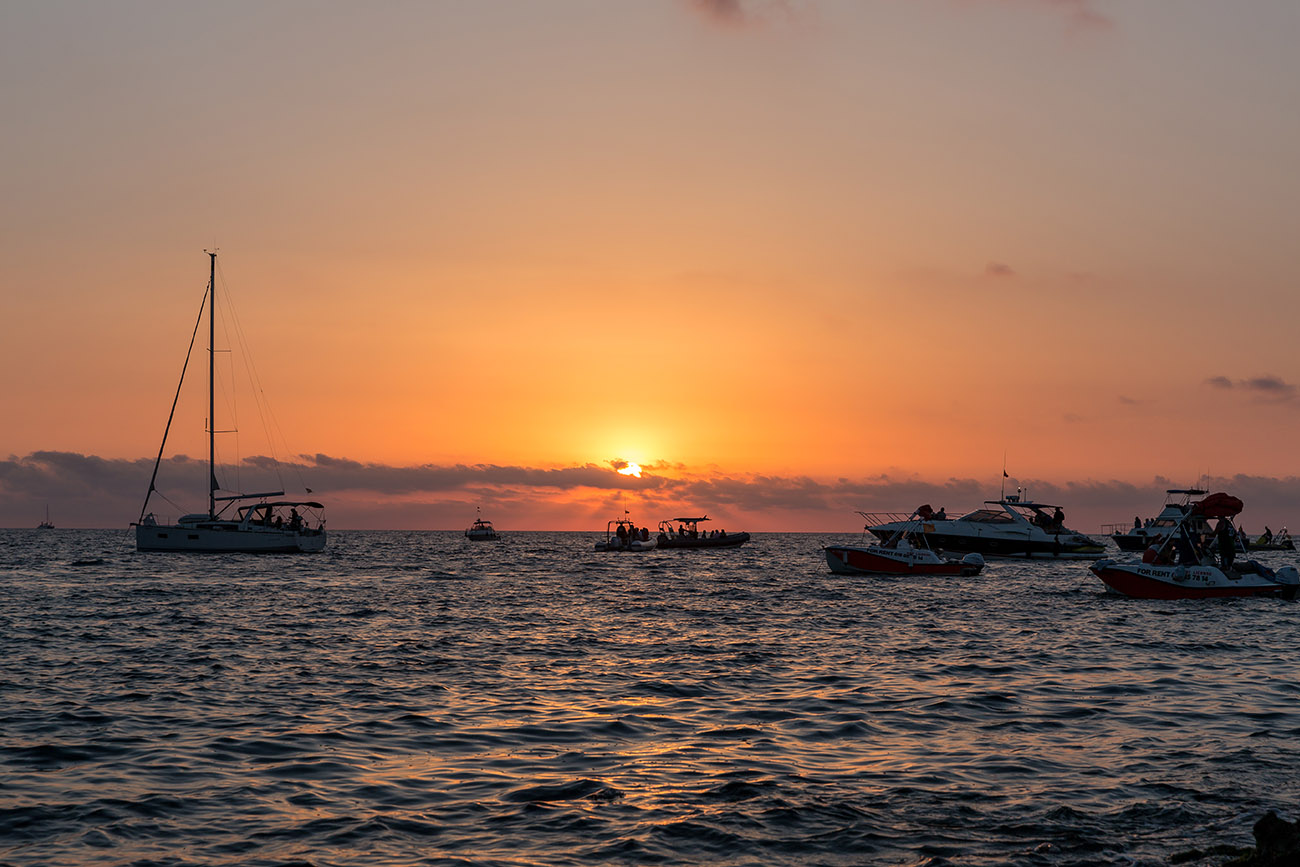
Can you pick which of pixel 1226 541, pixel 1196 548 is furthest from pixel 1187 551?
pixel 1226 541

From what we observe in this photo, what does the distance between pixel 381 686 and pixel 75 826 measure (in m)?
10.9

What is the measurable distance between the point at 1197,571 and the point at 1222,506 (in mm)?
3174

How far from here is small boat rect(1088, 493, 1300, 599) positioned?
49094mm

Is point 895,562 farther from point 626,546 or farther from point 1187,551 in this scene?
point 626,546

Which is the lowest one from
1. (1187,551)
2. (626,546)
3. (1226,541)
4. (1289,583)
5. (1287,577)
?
(626,546)

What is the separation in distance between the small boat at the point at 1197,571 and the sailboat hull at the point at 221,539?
2699 inches

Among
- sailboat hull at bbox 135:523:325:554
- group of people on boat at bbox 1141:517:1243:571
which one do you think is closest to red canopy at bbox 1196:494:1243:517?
group of people on boat at bbox 1141:517:1243:571

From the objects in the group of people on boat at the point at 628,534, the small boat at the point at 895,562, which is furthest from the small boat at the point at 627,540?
the small boat at the point at 895,562

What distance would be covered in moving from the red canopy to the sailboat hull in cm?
7289

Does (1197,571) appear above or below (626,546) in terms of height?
above

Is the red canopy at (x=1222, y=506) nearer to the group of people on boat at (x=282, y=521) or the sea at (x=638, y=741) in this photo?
the sea at (x=638, y=741)

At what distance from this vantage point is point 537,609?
46.8 m

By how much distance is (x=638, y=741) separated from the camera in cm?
1769

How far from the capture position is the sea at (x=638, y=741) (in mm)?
12172
